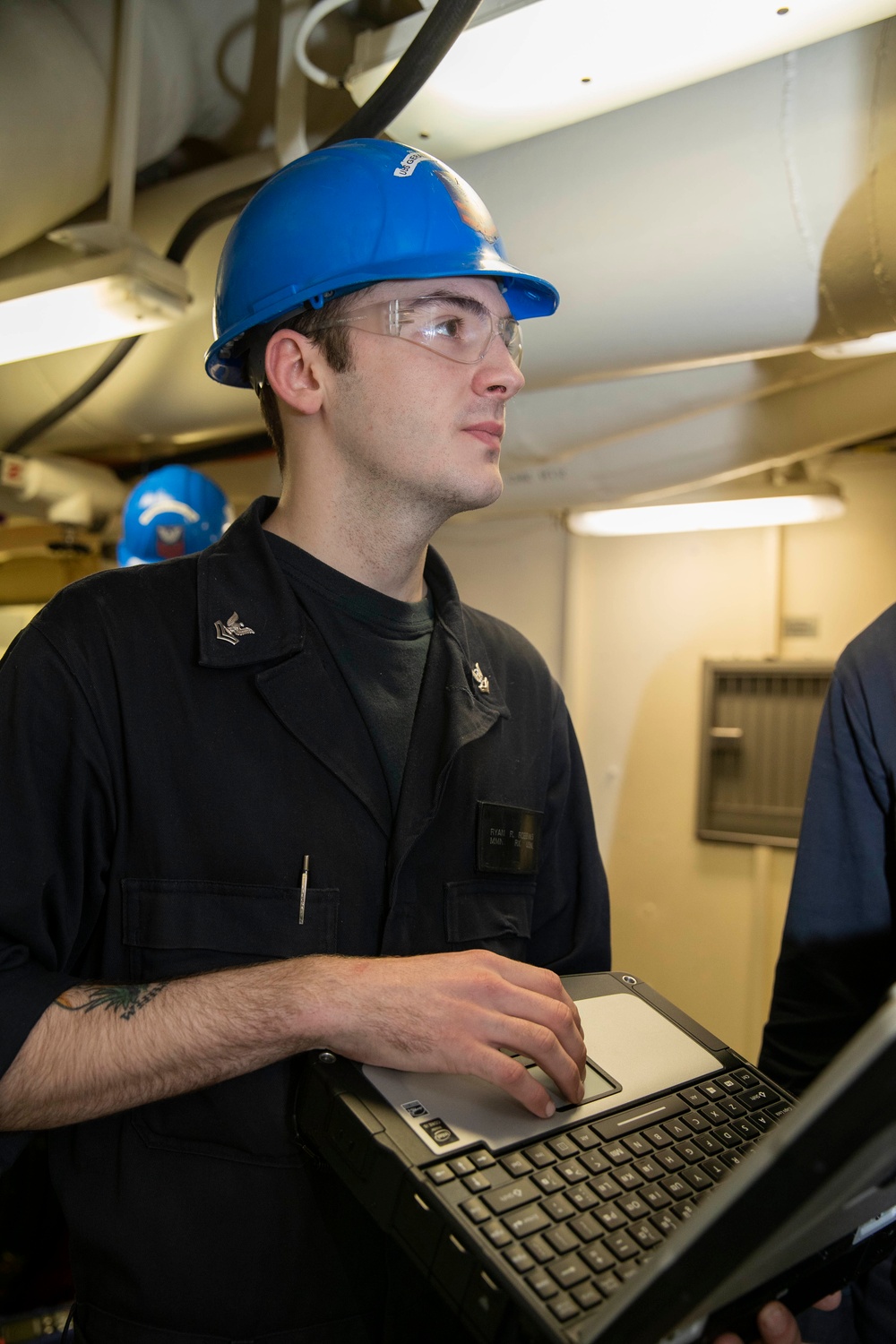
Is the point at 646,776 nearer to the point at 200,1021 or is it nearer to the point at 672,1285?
the point at 200,1021

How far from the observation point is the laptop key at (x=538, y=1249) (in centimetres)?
60

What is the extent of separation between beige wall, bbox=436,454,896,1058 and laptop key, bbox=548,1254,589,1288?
2573 mm

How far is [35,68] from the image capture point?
5.75 feet

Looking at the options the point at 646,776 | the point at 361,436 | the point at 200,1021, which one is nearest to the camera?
the point at 200,1021

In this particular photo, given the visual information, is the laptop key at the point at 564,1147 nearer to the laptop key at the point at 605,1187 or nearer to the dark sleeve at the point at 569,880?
the laptop key at the point at 605,1187

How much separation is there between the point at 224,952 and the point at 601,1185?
463 mm

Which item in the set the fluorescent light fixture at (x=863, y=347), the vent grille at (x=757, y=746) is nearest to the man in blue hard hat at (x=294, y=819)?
the fluorescent light fixture at (x=863, y=347)

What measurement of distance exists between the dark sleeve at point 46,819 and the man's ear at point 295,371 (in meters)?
0.44

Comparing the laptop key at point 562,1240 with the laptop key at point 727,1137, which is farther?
the laptop key at point 727,1137

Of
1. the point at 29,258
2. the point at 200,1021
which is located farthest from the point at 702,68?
the point at 29,258

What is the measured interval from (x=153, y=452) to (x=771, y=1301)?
351 centimetres

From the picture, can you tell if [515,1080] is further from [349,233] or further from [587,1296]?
[349,233]

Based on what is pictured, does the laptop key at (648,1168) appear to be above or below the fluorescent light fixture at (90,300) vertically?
below

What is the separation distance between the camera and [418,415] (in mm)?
1125
